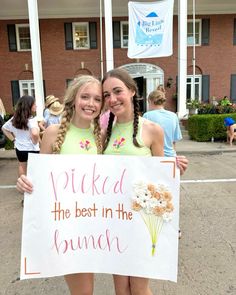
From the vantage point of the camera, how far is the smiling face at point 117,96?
5.70 feet

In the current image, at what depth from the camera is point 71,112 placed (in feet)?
6.03

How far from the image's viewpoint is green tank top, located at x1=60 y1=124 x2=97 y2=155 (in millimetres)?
1782

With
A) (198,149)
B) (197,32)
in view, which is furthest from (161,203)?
(197,32)

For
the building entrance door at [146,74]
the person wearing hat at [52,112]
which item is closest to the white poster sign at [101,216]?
the person wearing hat at [52,112]

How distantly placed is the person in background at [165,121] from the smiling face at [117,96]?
1.55m

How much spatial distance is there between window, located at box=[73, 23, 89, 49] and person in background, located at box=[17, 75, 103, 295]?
16.0 metres

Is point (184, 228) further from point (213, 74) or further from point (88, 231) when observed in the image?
point (213, 74)

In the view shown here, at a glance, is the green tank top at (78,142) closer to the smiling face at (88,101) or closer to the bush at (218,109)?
the smiling face at (88,101)

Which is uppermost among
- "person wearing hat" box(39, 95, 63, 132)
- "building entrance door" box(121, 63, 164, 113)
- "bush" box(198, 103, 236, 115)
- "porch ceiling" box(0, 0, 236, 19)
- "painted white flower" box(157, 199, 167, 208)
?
"porch ceiling" box(0, 0, 236, 19)

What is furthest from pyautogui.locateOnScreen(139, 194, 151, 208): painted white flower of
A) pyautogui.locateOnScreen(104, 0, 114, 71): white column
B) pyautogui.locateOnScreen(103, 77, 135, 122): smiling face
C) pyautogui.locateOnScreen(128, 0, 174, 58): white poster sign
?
pyautogui.locateOnScreen(104, 0, 114, 71): white column

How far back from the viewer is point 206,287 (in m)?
2.55

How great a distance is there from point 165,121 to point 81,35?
1492 cm

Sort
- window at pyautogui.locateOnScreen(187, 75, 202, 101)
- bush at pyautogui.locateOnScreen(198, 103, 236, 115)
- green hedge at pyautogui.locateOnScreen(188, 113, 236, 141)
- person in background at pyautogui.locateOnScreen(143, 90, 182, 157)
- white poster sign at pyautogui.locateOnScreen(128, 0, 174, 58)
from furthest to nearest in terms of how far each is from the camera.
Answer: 1. window at pyautogui.locateOnScreen(187, 75, 202, 101)
2. bush at pyautogui.locateOnScreen(198, 103, 236, 115)
3. white poster sign at pyautogui.locateOnScreen(128, 0, 174, 58)
4. green hedge at pyautogui.locateOnScreen(188, 113, 236, 141)
5. person in background at pyautogui.locateOnScreen(143, 90, 182, 157)

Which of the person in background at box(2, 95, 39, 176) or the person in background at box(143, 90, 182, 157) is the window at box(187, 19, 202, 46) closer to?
the person in background at box(2, 95, 39, 176)
